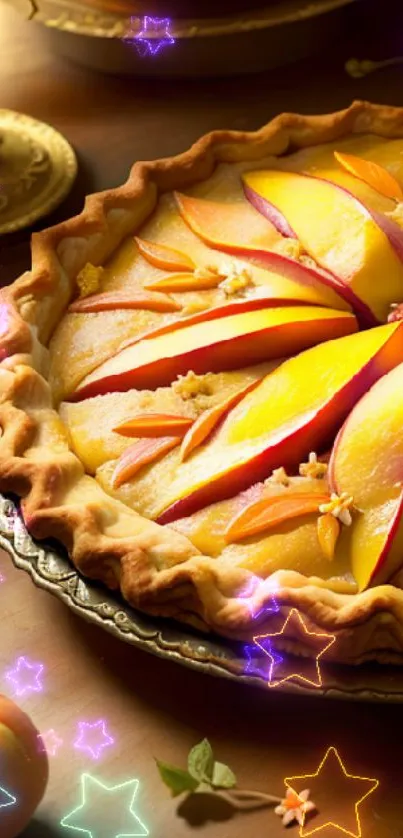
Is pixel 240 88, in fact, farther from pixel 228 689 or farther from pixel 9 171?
pixel 228 689

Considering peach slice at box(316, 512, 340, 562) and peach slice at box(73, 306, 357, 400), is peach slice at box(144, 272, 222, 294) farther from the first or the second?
peach slice at box(316, 512, 340, 562)

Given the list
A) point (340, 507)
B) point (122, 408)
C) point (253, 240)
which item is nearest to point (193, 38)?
point (253, 240)

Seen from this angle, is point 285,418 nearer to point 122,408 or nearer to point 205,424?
point 205,424

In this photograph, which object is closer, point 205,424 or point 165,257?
point 205,424

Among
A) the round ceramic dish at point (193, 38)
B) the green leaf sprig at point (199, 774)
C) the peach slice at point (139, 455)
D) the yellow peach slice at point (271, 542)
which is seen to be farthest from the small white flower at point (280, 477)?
the round ceramic dish at point (193, 38)

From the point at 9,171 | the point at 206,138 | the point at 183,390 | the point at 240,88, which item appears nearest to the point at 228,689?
the point at 183,390

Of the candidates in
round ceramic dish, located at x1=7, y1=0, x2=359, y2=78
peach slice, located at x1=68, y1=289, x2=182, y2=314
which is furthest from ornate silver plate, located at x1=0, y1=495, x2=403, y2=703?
round ceramic dish, located at x1=7, y1=0, x2=359, y2=78

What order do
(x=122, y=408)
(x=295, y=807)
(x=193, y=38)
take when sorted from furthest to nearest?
(x=193, y=38) < (x=122, y=408) < (x=295, y=807)
